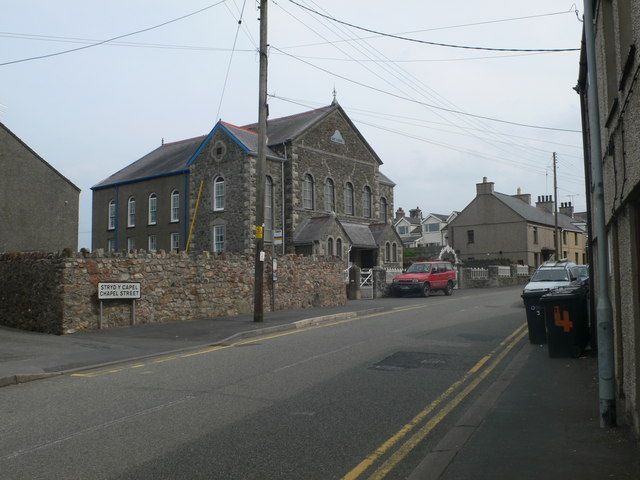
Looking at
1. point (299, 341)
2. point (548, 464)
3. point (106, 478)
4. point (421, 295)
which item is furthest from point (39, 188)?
point (548, 464)

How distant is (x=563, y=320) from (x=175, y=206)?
106 feet

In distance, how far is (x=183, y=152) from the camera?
44.9 meters

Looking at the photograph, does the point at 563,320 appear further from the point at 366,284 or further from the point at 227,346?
the point at 366,284

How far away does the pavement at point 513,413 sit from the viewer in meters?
4.90

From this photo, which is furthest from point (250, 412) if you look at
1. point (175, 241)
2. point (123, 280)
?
point (175, 241)

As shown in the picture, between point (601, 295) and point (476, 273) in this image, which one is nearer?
point (601, 295)

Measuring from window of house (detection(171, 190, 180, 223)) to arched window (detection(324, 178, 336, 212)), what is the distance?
9.85 metres

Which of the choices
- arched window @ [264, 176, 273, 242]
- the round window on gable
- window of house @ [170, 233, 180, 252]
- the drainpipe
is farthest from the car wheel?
the drainpipe

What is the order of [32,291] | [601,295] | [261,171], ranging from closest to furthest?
[601,295] → [32,291] → [261,171]

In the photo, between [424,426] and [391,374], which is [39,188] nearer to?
[391,374]

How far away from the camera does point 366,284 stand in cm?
3194

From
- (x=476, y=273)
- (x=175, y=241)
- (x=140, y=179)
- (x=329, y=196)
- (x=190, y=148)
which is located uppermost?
(x=190, y=148)

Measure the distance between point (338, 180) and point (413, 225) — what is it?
52.7 m

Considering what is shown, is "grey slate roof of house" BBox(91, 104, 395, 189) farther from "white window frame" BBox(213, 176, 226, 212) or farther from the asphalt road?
the asphalt road
